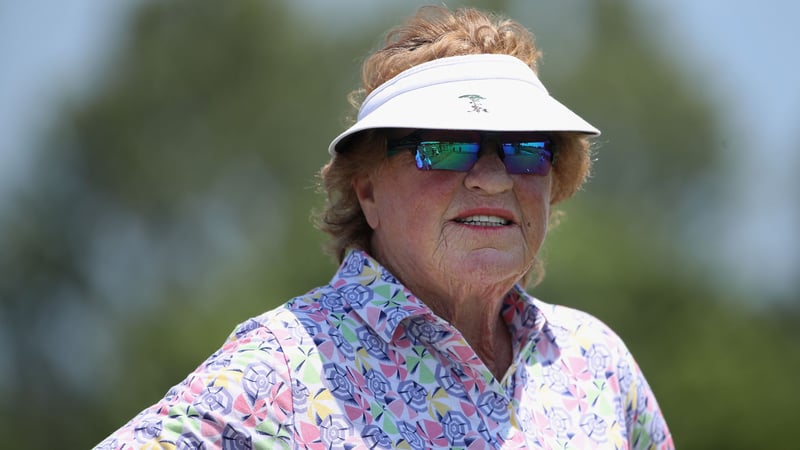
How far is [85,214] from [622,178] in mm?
13929

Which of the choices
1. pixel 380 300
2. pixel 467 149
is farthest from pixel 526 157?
pixel 380 300

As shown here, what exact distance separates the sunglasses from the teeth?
146 mm

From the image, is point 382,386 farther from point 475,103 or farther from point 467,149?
point 475,103

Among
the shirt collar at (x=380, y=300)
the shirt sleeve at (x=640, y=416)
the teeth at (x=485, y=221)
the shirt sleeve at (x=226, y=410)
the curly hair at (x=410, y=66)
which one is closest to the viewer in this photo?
the shirt sleeve at (x=226, y=410)

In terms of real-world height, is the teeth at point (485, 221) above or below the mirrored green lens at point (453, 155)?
below

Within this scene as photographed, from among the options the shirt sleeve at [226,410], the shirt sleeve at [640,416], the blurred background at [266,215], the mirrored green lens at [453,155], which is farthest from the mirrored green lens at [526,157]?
the blurred background at [266,215]

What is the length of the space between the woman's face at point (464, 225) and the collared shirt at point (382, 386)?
127mm

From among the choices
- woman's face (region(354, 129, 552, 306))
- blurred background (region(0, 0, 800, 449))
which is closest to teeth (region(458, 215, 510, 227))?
woman's face (region(354, 129, 552, 306))

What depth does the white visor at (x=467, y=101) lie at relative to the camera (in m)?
3.45

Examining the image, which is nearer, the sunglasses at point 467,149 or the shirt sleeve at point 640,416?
the sunglasses at point 467,149

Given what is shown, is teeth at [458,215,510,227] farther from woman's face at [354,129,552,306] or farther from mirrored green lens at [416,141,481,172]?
mirrored green lens at [416,141,481,172]

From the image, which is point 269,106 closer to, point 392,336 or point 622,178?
point 622,178

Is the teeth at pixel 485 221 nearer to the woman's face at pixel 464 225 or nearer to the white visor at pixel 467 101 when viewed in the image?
the woman's face at pixel 464 225

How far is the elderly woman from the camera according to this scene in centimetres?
316
